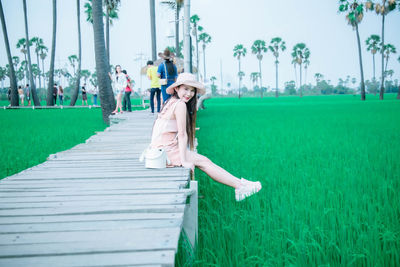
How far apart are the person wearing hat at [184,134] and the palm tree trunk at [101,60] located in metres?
9.58

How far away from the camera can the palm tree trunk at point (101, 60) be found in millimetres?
12180

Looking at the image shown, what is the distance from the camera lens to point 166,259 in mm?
1599

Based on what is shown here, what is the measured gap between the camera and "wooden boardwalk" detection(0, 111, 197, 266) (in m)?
1.69

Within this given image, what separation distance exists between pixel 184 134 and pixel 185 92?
1.63 ft

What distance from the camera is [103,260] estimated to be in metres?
1.63

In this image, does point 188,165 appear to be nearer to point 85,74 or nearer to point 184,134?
point 184,134

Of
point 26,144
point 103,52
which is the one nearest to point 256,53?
point 103,52

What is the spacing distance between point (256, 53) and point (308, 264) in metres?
88.0

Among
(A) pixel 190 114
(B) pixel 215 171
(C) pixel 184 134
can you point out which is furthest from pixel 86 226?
(A) pixel 190 114

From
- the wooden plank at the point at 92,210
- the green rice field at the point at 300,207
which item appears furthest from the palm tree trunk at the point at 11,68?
the wooden plank at the point at 92,210

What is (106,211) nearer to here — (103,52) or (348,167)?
(348,167)

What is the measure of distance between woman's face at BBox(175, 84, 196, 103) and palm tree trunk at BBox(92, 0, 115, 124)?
9.72 m

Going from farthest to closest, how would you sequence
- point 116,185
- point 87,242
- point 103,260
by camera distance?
point 116,185, point 87,242, point 103,260

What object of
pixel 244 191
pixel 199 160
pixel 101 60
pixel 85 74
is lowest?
pixel 244 191
